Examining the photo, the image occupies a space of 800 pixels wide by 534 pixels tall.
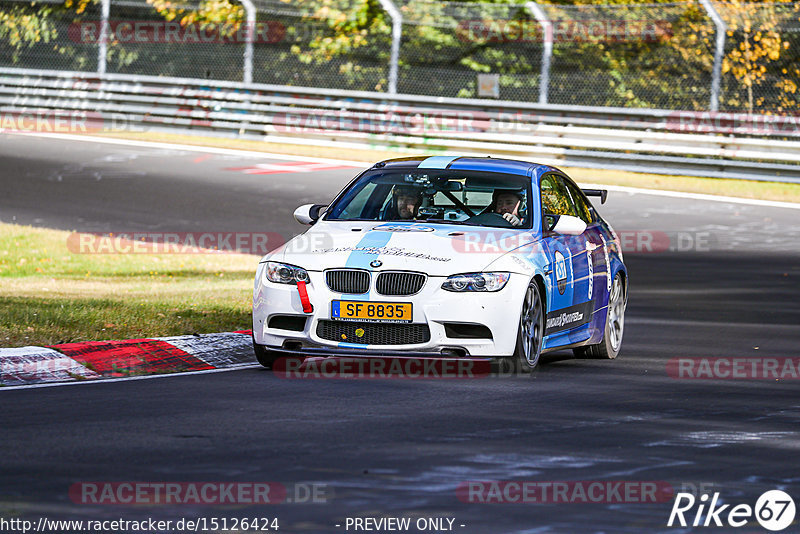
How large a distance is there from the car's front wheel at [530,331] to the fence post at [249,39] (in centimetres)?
2039

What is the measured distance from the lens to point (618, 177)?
88.5ft

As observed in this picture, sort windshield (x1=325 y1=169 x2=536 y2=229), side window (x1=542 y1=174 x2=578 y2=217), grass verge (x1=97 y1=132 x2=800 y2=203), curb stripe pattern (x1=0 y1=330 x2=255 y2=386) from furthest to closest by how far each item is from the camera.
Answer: grass verge (x1=97 y1=132 x2=800 y2=203)
side window (x1=542 y1=174 x2=578 y2=217)
windshield (x1=325 y1=169 x2=536 y2=229)
curb stripe pattern (x1=0 y1=330 x2=255 y2=386)

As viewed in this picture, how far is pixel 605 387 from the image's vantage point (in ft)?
32.7

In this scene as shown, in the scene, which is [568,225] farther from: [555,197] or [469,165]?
[469,165]

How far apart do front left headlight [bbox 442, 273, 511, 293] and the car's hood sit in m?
0.04

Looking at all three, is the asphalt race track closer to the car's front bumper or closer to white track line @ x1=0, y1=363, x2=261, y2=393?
white track line @ x1=0, y1=363, x2=261, y2=393

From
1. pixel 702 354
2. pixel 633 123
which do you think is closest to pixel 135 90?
pixel 633 123

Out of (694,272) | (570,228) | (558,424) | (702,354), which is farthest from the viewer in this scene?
(694,272)

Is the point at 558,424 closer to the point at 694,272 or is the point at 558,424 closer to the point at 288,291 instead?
the point at 288,291

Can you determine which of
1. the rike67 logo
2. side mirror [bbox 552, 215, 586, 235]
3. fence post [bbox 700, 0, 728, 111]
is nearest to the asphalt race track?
the rike67 logo

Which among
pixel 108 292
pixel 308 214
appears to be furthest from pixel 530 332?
pixel 108 292

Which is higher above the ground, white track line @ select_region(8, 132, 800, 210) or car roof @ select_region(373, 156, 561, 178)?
car roof @ select_region(373, 156, 561, 178)

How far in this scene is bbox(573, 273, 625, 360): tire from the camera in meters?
11.8

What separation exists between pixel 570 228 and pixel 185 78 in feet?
71.3
